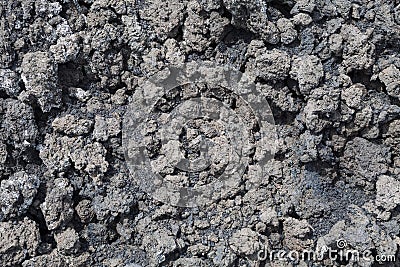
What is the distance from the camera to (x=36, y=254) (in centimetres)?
138

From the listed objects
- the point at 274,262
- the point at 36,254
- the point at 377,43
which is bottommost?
the point at 274,262

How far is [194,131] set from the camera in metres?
1.47

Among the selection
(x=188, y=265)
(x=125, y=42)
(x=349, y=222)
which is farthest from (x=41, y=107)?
(x=349, y=222)

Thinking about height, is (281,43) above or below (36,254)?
above

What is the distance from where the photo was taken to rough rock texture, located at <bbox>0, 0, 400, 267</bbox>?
4.52 ft

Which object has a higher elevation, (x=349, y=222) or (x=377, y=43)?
(x=377, y=43)

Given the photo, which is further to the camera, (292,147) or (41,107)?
(292,147)

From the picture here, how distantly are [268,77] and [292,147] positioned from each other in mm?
192

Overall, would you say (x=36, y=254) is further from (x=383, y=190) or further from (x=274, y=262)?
(x=383, y=190)

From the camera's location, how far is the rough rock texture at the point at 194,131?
1.38 m

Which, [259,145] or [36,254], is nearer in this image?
[36,254]

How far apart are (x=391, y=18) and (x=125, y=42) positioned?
2.15 feet

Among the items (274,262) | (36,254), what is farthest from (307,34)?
(36,254)

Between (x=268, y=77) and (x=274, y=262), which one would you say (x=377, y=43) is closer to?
(x=268, y=77)
